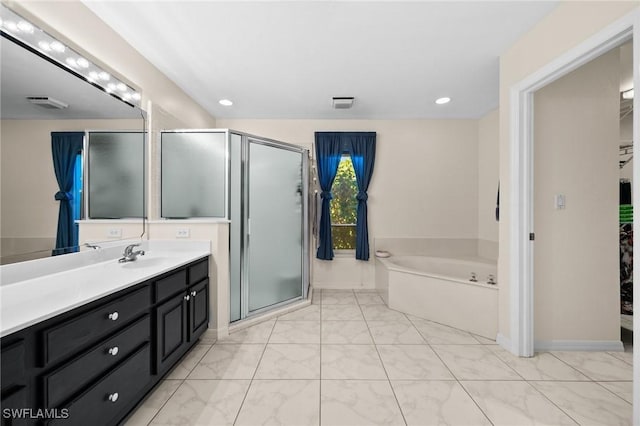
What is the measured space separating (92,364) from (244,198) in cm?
166

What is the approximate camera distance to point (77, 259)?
1.60 metres

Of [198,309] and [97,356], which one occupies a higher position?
[97,356]

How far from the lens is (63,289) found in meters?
1.19

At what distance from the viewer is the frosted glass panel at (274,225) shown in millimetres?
2627

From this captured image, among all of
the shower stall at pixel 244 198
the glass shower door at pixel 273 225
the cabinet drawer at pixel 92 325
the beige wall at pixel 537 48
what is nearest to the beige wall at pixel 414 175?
the glass shower door at pixel 273 225

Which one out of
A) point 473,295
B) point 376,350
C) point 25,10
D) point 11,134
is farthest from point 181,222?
point 473,295

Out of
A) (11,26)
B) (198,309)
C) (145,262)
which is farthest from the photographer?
(198,309)

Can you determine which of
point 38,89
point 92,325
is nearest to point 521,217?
point 92,325

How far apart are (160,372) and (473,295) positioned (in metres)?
2.59

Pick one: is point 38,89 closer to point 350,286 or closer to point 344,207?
point 344,207

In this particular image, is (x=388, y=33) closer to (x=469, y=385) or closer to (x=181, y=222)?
(x=181, y=222)

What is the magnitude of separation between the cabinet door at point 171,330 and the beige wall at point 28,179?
0.77 meters

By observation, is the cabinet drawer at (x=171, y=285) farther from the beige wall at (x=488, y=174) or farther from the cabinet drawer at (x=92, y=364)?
the beige wall at (x=488, y=174)

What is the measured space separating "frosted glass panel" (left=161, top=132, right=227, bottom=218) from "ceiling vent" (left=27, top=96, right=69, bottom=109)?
3.17ft
